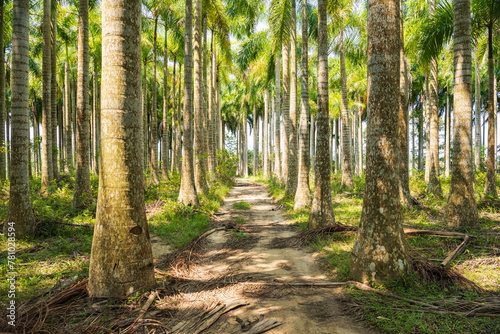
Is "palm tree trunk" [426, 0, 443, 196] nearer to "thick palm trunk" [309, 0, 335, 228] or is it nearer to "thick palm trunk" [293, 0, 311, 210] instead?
"thick palm trunk" [293, 0, 311, 210]

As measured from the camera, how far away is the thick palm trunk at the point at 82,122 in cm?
852

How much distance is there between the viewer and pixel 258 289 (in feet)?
14.0

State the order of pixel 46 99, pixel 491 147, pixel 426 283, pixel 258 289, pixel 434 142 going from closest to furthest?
1. pixel 426 283
2. pixel 258 289
3. pixel 46 99
4. pixel 491 147
5. pixel 434 142

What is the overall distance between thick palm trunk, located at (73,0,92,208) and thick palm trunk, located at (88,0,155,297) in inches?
222

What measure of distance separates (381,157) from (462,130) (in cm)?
427

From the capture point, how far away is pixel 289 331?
124 inches

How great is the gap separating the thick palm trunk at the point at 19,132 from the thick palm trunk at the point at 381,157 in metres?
6.97

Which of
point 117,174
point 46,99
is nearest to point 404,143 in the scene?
point 117,174

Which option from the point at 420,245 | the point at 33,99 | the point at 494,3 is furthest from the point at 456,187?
the point at 33,99

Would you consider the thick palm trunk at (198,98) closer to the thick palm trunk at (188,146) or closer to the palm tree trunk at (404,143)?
the thick palm trunk at (188,146)

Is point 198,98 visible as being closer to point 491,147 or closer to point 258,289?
point 258,289

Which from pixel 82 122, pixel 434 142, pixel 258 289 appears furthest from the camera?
pixel 434 142

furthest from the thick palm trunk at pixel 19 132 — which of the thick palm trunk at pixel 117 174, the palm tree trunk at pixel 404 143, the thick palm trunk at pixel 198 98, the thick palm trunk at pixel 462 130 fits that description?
the palm tree trunk at pixel 404 143

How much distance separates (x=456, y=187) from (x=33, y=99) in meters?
36.2
